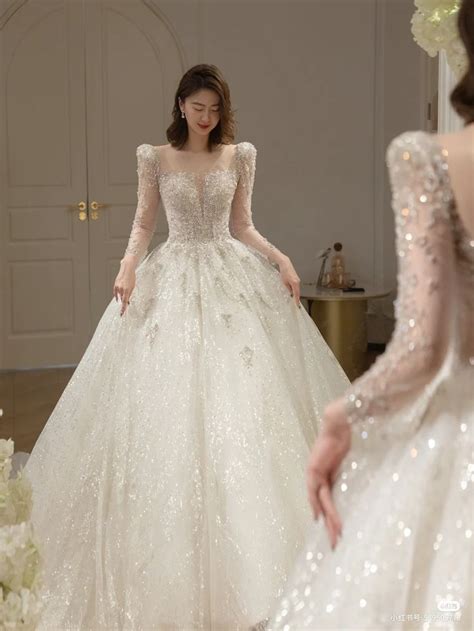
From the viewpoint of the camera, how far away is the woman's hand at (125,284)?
3.86 metres

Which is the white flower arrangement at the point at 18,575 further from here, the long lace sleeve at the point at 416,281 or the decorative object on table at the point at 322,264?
the decorative object on table at the point at 322,264

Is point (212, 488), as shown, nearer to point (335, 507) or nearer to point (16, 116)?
point (335, 507)

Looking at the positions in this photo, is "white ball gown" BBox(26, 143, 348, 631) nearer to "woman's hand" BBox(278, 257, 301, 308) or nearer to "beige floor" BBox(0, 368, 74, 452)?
"woman's hand" BBox(278, 257, 301, 308)

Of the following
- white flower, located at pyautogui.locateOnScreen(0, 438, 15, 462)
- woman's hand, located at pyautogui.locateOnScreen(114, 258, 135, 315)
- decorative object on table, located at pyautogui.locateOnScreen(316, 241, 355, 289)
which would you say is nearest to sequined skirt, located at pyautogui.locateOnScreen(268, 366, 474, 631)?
white flower, located at pyautogui.locateOnScreen(0, 438, 15, 462)

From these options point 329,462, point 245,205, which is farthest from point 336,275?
point 329,462

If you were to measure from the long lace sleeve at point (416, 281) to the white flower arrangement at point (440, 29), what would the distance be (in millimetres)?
1050

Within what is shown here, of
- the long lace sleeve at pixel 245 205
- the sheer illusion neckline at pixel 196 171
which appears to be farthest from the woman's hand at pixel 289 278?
the sheer illusion neckline at pixel 196 171

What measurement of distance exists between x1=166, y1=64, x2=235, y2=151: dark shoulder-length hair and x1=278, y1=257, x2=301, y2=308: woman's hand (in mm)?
519

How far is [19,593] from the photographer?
6.43ft

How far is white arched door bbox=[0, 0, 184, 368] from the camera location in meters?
7.88

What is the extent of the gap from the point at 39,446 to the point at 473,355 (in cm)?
270

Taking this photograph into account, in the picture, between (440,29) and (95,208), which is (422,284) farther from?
(95,208)


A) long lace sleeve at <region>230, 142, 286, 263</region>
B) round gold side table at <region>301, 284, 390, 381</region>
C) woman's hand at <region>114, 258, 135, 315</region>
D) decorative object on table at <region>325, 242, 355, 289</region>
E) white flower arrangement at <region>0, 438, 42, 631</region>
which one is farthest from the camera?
decorative object on table at <region>325, 242, 355, 289</region>

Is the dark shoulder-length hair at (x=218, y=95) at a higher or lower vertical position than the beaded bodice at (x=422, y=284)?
higher
